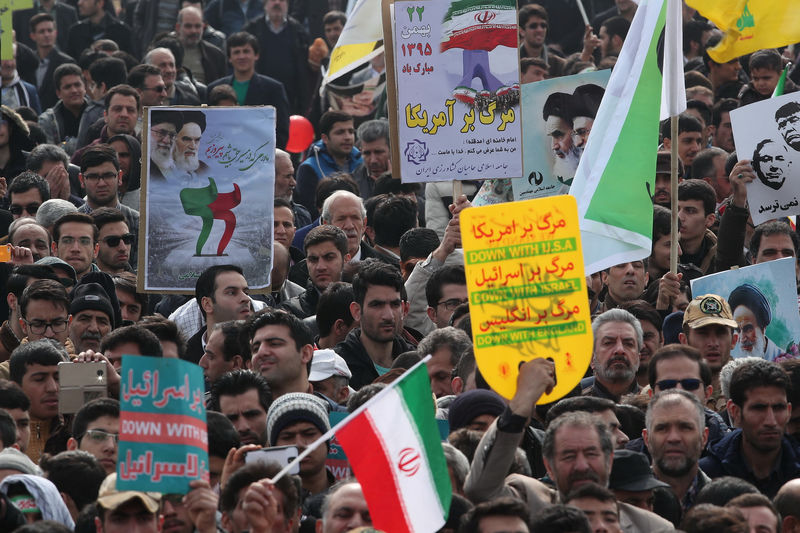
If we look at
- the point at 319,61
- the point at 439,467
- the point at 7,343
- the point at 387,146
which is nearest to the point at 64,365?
the point at 7,343

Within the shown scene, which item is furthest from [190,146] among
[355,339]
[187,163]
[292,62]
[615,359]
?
[292,62]

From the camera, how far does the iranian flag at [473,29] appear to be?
432 inches

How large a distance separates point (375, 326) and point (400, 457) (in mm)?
3213

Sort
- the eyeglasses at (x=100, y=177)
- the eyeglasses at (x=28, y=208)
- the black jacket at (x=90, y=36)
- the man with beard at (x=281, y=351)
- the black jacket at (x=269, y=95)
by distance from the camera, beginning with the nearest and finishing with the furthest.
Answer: the man with beard at (x=281, y=351), the eyeglasses at (x=28, y=208), the eyeglasses at (x=100, y=177), the black jacket at (x=269, y=95), the black jacket at (x=90, y=36)

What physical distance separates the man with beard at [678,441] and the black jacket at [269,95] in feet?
27.6

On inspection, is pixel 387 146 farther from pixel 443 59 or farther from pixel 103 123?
pixel 443 59

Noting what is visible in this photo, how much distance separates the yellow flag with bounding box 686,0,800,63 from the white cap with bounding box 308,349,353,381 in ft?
12.7

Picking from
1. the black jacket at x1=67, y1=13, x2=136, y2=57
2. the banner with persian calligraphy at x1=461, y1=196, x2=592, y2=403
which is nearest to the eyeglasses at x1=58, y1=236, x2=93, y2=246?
the banner with persian calligraphy at x1=461, y1=196, x2=592, y2=403

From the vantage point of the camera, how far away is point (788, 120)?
442 inches

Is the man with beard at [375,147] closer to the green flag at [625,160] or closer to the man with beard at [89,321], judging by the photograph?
the green flag at [625,160]

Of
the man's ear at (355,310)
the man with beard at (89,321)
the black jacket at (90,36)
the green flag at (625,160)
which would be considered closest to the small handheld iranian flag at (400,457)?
the green flag at (625,160)

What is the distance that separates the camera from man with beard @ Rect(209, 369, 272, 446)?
8375 mm

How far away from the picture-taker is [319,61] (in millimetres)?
17922

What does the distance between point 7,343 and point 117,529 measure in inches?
146
